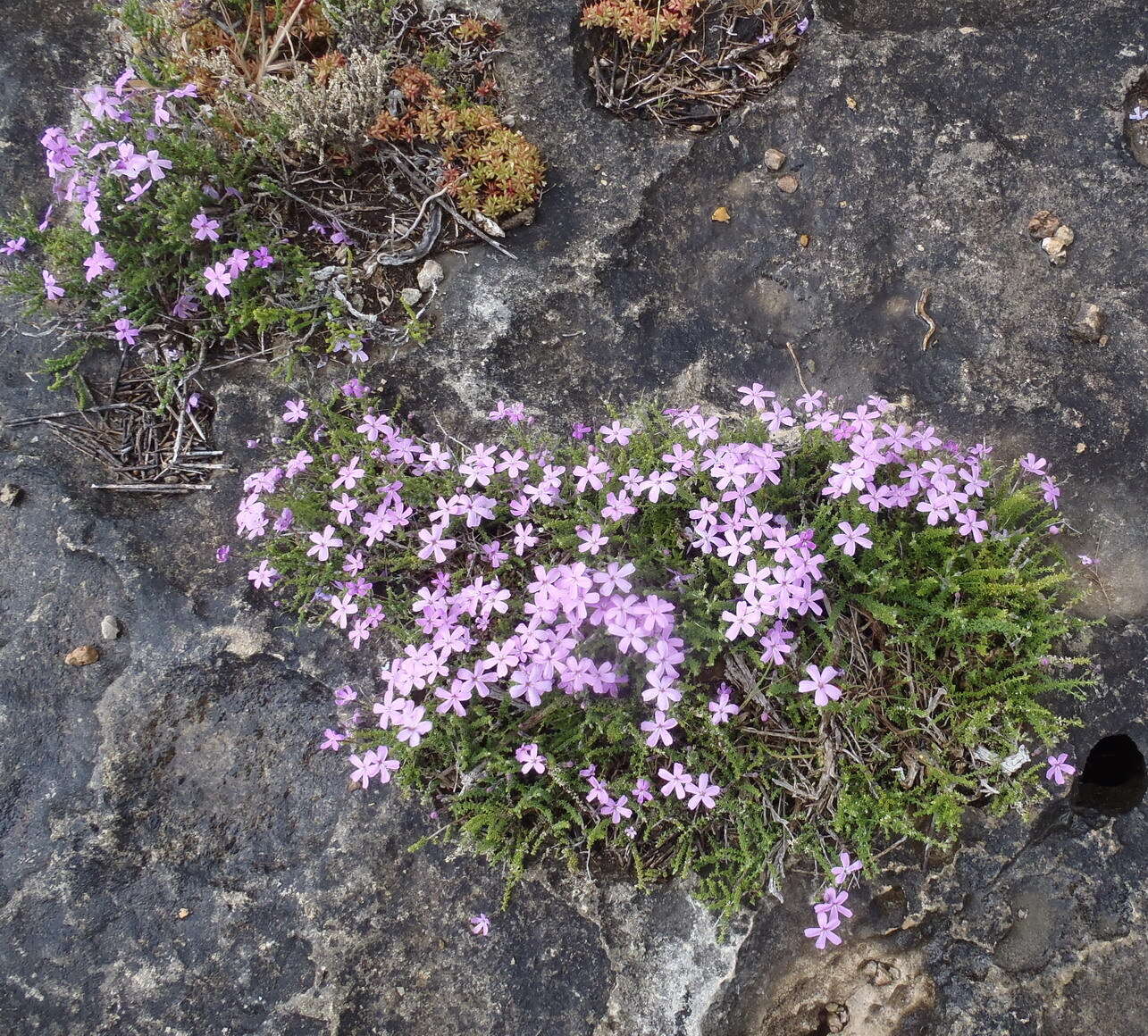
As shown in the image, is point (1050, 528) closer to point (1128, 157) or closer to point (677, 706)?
point (677, 706)

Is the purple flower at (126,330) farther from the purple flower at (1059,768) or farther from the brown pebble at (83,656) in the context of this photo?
the purple flower at (1059,768)

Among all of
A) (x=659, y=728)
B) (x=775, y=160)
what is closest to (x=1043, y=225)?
(x=775, y=160)

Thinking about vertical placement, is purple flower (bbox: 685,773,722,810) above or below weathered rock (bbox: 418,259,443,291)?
below

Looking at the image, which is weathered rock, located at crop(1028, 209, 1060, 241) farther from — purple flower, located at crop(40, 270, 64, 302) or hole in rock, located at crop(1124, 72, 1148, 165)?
purple flower, located at crop(40, 270, 64, 302)

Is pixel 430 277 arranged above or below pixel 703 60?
below

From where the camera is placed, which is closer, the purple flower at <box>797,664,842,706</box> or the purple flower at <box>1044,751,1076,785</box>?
the purple flower at <box>797,664,842,706</box>

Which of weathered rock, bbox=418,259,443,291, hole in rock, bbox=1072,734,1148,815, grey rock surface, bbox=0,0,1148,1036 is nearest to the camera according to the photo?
grey rock surface, bbox=0,0,1148,1036

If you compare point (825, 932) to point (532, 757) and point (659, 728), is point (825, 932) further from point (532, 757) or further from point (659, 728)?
point (532, 757)

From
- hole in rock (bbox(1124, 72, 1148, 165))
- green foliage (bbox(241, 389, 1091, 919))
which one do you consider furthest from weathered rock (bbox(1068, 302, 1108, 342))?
green foliage (bbox(241, 389, 1091, 919))
